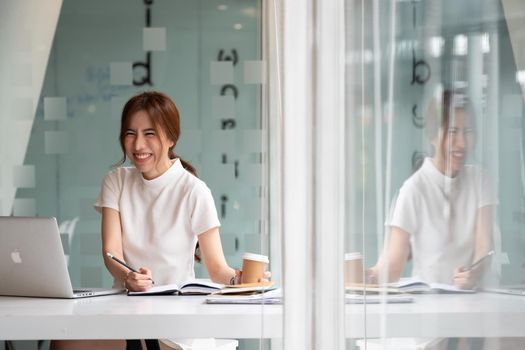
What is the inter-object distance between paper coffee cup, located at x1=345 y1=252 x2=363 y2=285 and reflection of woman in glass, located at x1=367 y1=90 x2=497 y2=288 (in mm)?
395

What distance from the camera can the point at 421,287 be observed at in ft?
1.77

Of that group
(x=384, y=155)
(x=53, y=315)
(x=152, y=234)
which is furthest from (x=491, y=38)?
(x=152, y=234)

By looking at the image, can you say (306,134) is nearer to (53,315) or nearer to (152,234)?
(53,315)

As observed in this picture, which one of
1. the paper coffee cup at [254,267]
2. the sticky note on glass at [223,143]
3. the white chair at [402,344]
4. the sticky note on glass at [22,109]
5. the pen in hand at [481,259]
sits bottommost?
the paper coffee cup at [254,267]

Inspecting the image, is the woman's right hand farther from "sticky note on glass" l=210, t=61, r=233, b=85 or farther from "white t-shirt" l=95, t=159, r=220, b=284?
"sticky note on glass" l=210, t=61, r=233, b=85

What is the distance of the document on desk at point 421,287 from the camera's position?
1.53 ft

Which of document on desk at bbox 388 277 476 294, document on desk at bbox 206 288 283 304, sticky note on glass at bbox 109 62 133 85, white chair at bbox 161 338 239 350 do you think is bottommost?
white chair at bbox 161 338 239 350

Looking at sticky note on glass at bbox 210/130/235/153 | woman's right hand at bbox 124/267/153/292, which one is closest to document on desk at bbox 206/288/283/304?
woman's right hand at bbox 124/267/153/292

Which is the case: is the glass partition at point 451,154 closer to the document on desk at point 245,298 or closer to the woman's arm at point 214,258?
the document on desk at point 245,298

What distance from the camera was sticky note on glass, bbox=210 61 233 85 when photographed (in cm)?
468

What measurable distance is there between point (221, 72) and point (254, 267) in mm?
2643

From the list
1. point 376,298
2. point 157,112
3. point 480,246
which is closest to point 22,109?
point 157,112

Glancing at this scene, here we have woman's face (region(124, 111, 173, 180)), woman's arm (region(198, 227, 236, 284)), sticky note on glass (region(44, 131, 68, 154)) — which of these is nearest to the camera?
woman's arm (region(198, 227, 236, 284))

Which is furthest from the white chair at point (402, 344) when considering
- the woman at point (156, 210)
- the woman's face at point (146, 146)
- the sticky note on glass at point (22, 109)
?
the sticky note on glass at point (22, 109)
